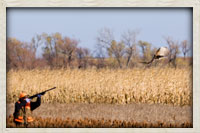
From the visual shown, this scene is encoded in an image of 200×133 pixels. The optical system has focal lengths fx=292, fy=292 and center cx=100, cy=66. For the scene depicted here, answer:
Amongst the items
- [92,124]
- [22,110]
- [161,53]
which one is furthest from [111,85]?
[22,110]

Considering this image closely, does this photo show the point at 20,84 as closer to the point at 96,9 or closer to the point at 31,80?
the point at 31,80

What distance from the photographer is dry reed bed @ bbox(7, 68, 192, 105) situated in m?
6.39

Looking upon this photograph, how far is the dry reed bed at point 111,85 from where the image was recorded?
639 cm

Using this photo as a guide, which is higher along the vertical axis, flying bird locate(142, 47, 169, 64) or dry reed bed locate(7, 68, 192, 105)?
flying bird locate(142, 47, 169, 64)

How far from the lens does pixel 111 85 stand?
22.7 ft

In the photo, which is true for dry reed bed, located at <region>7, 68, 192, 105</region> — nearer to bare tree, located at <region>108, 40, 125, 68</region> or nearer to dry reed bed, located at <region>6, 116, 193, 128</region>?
bare tree, located at <region>108, 40, 125, 68</region>

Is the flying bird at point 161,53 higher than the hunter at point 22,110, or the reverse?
the flying bird at point 161,53

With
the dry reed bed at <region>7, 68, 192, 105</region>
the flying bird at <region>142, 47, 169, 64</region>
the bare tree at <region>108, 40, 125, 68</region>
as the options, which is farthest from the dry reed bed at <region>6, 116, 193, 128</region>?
the bare tree at <region>108, 40, 125, 68</region>

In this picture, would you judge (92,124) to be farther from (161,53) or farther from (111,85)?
(161,53)

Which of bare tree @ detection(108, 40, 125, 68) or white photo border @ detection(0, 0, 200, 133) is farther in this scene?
bare tree @ detection(108, 40, 125, 68)
